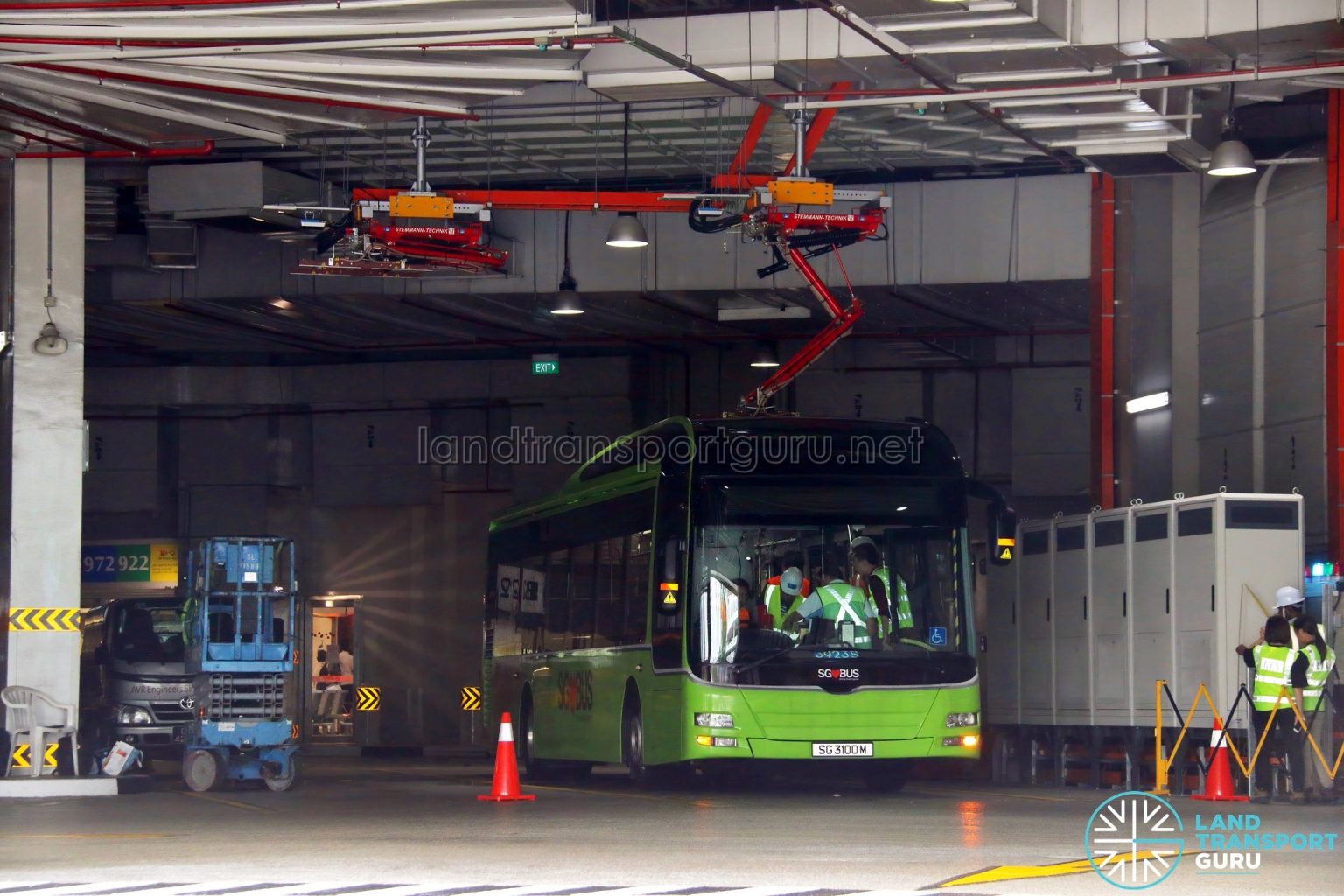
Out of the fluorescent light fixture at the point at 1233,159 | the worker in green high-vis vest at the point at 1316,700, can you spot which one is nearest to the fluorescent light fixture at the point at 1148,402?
the fluorescent light fixture at the point at 1233,159

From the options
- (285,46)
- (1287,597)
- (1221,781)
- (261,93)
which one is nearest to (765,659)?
(1221,781)

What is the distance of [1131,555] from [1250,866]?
8.70 m

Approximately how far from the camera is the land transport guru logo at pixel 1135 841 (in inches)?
395

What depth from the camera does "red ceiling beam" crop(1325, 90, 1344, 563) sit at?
60.6 ft

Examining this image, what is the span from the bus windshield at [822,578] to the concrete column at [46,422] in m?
6.68

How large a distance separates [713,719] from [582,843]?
15.4ft

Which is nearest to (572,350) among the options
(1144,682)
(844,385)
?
(844,385)

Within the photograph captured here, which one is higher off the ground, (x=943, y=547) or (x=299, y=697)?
(x=943, y=547)

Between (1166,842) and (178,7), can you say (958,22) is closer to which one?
(178,7)

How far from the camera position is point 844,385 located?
103 ft

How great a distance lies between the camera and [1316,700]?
1653 centimetres

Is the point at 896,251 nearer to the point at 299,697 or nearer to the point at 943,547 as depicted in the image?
the point at 943,547

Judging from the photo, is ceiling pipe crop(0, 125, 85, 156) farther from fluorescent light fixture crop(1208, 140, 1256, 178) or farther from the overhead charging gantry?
fluorescent light fixture crop(1208, 140, 1256, 178)

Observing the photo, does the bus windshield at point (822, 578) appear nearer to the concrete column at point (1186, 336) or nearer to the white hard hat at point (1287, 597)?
the white hard hat at point (1287, 597)
